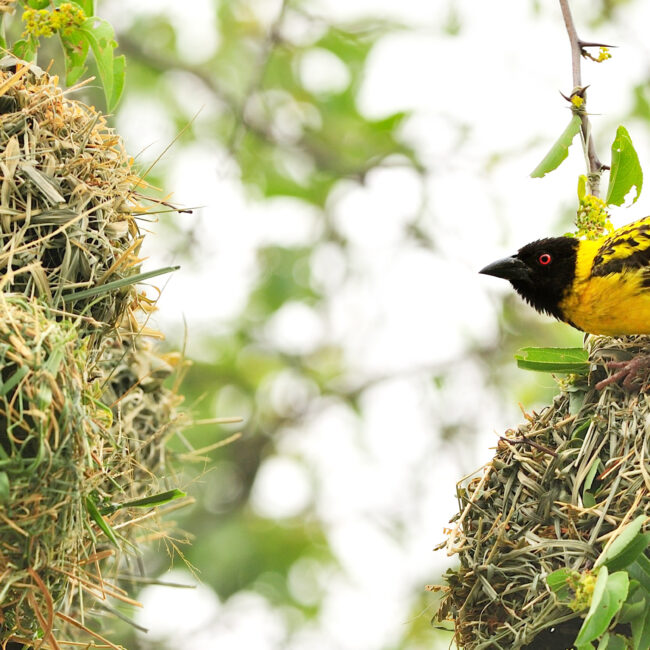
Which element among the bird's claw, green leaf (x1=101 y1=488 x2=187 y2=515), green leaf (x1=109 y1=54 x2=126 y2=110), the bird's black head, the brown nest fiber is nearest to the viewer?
green leaf (x1=101 y1=488 x2=187 y2=515)

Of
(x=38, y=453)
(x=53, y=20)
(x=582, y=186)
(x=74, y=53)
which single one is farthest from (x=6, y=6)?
(x=582, y=186)

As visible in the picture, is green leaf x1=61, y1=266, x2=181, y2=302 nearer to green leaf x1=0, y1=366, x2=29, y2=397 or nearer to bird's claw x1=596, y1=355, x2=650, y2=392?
green leaf x1=0, y1=366, x2=29, y2=397

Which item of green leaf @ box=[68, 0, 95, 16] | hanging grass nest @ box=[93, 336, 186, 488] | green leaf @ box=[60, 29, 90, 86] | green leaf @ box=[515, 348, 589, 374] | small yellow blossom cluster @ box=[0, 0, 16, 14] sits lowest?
hanging grass nest @ box=[93, 336, 186, 488]

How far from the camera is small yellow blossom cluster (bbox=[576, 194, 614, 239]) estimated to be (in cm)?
205

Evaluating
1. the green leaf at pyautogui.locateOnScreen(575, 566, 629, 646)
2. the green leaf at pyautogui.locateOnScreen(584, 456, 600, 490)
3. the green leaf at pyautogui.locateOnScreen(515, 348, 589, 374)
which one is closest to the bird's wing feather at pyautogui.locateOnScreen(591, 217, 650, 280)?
the green leaf at pyautogui.locateOnScreen(515, 348, 589, 374)

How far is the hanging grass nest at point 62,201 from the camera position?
1.59m

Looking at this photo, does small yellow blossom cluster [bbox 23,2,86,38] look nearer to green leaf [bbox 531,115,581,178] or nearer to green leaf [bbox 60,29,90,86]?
green leaf [bbox 60,29,90,86]

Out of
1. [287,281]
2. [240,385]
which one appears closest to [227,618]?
[240,385]

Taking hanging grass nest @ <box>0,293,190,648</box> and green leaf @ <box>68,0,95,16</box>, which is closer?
hanging grass nest @ <box>0,293,190,648</box>

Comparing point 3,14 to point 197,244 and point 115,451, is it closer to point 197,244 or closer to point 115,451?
point 115,451

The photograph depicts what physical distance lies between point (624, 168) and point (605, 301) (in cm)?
29

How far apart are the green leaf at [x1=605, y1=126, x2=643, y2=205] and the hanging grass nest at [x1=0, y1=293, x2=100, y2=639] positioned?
121cm

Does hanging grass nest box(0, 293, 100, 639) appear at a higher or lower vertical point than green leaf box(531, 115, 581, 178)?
lower

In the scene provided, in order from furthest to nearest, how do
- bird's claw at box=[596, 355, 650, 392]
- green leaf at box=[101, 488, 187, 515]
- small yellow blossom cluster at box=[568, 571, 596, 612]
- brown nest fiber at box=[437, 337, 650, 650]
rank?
bird's claw at box=[596, 355, 650, 392]
brown nest fiber at box=[437, 337, 650, 650]
green leaf at box=[101, 488, 187, 515]
small yellow blossom cluster at box=[568, 571, 596, 612]
